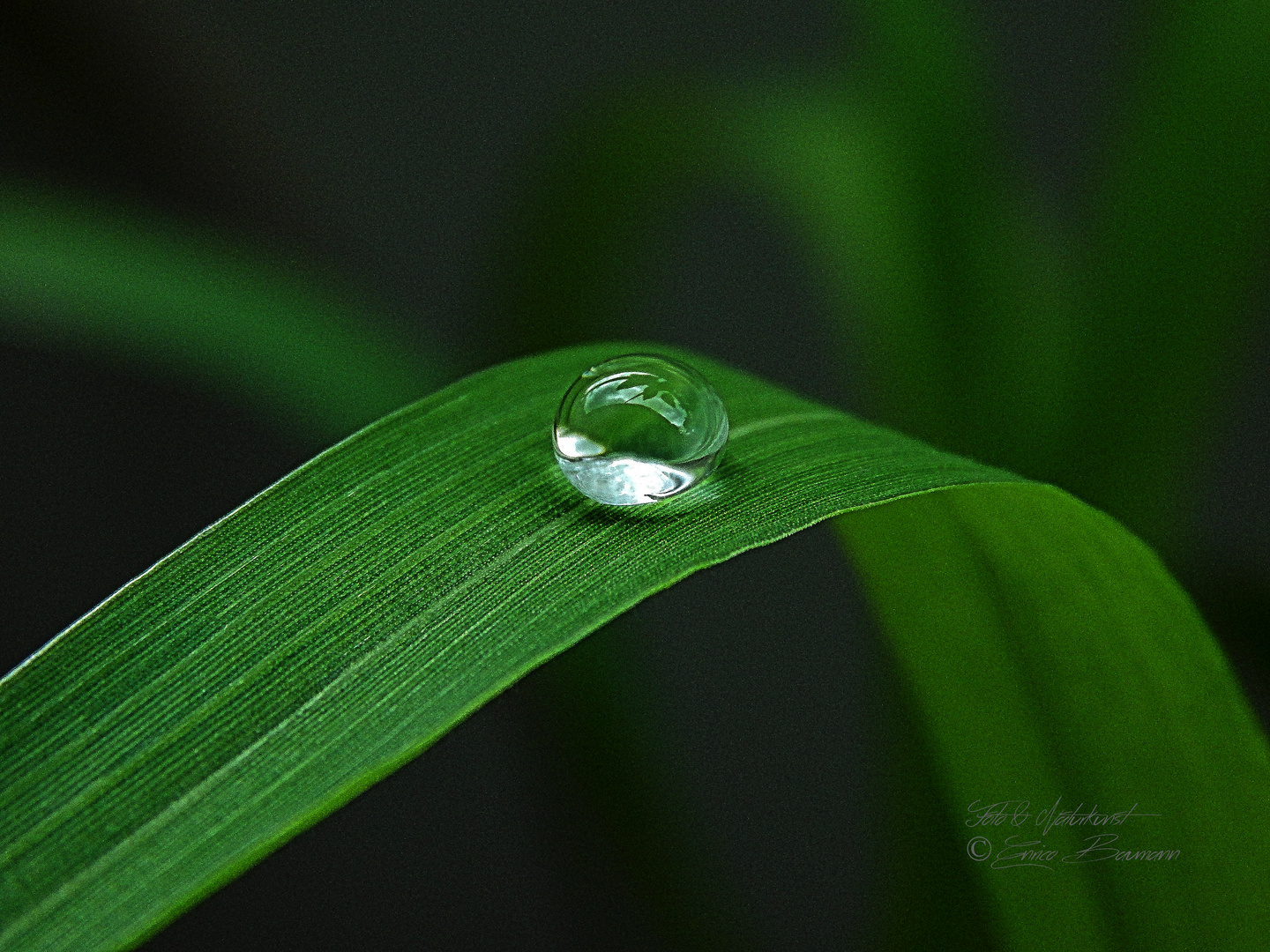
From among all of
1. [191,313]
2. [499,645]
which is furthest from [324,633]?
[191,313]

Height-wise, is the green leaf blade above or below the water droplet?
below

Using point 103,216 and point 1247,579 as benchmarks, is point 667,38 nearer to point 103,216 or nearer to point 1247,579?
point 103,216

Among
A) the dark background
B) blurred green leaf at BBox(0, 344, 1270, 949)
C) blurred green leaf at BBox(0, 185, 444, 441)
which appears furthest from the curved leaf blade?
the dark background

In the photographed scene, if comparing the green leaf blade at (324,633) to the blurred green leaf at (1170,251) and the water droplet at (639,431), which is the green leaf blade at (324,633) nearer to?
the water droplet at (639,431)

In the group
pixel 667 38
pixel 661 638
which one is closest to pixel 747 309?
pixel 667 38

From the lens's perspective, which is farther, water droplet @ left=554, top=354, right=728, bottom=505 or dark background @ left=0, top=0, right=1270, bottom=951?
dark background @ left=0, top=0, right=1270, bottom=951

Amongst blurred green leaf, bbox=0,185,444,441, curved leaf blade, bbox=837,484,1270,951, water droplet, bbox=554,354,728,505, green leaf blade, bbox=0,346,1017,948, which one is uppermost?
blurred green leaf, bbox=0,185,444,441

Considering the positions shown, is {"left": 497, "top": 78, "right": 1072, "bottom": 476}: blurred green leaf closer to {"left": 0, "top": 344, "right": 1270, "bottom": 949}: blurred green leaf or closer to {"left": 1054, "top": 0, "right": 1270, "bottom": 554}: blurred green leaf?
{"left": 1054, "top": 0, "right": 1270, "bottom": 554}: blurred green leaf
